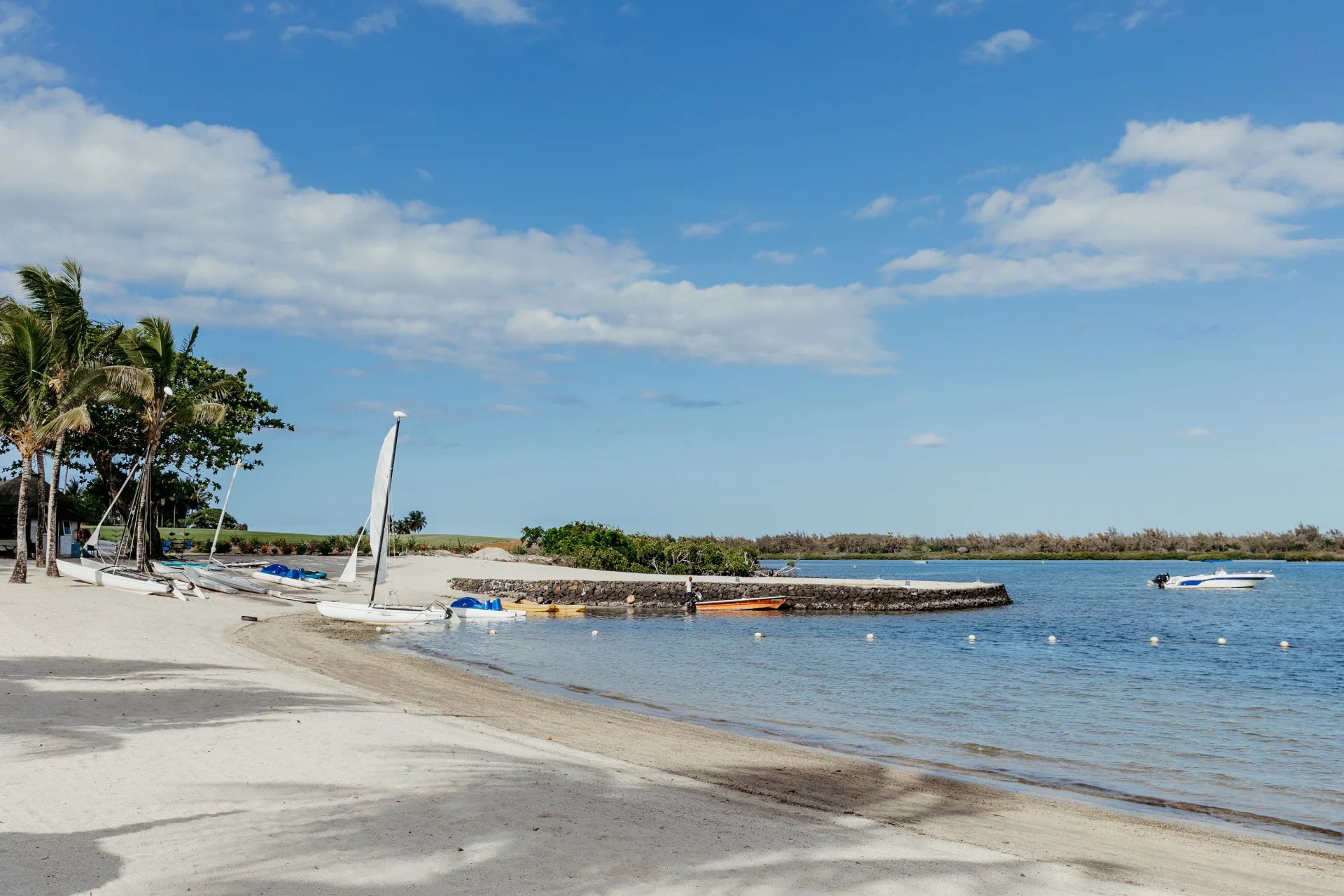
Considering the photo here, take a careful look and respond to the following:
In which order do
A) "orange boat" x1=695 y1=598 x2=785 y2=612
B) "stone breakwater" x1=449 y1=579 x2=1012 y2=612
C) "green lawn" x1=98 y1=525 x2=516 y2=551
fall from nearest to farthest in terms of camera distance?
"orange boat" x1=695 y1=598 x2=785 y2=612 → "stone breakwater" x1=449 y1=579 x2=1012 y2=612 → "green lawn" x1=98 y1=525 x2=516 y2=551

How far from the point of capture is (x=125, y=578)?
36.3 m

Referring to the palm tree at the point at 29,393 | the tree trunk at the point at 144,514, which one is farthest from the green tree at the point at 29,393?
the tree trunk at the point at 144,514

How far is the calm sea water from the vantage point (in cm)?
1611

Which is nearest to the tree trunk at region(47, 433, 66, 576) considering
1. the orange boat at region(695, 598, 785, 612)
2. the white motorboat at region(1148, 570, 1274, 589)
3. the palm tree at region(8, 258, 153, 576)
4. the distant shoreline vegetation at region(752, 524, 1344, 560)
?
the palm tree at region(8, 258, 153, 576)

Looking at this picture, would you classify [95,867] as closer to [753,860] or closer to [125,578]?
[753,860]

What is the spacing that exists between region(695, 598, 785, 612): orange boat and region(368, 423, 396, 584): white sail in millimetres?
19244

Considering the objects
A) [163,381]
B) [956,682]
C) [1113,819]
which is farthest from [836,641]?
[163,381]

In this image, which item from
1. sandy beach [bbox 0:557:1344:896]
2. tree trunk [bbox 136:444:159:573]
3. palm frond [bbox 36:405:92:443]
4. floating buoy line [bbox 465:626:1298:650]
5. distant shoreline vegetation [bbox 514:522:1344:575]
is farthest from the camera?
distant shoreline vegetation [bbox 514:522:1344:575]

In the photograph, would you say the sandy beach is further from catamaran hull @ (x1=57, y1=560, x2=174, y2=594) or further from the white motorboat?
the white motorboat

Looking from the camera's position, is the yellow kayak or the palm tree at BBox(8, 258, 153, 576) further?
the yellow kayak

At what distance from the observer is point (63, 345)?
118ft

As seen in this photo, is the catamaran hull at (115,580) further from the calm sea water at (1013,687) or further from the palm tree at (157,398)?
the calm sea water at (1013,687)

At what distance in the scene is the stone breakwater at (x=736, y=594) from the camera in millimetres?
55969

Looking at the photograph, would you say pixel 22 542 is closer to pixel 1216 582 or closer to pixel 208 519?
pixel 208 519
